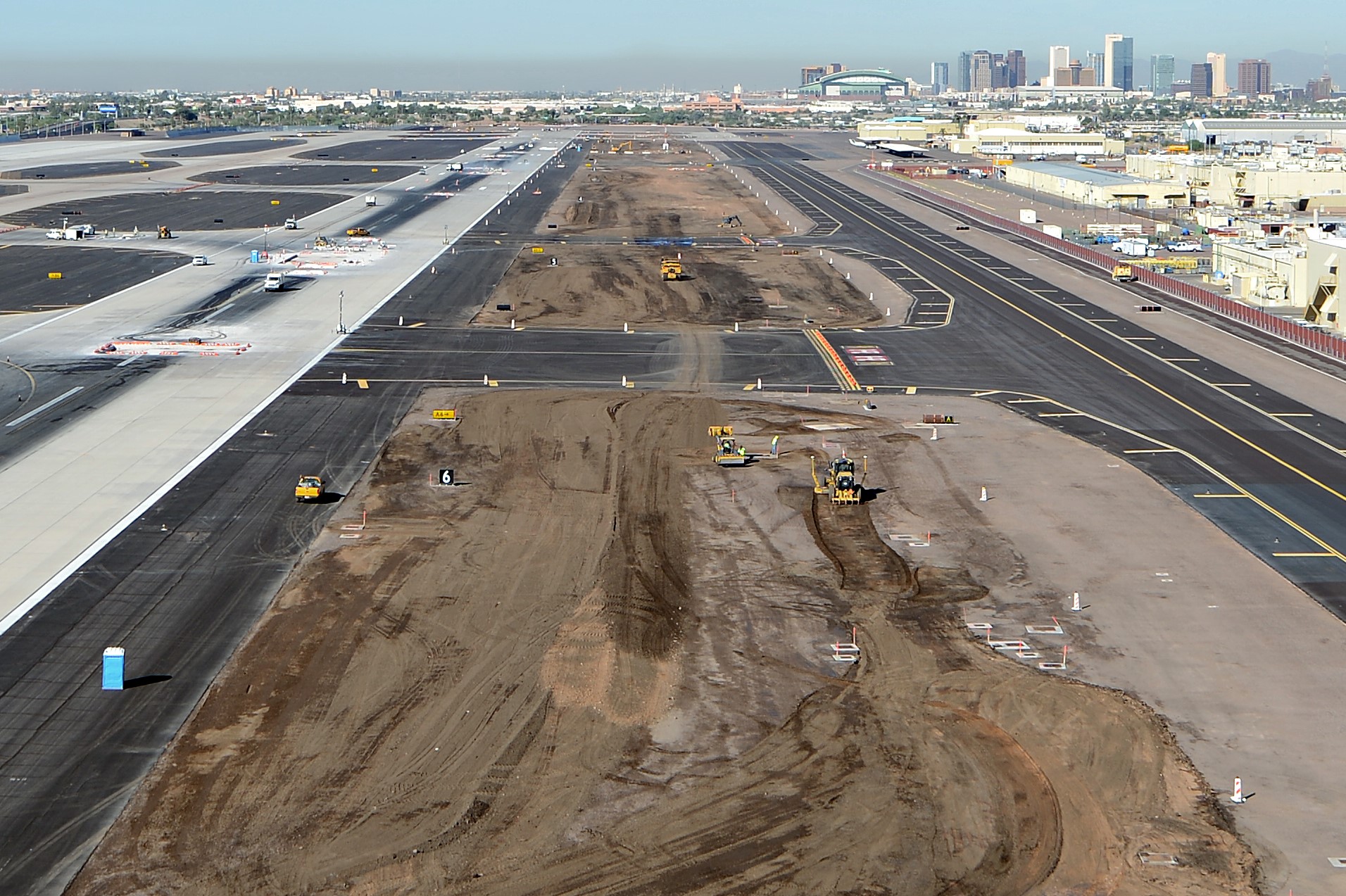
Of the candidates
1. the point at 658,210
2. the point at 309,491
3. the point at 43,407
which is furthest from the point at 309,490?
the point at 658,210

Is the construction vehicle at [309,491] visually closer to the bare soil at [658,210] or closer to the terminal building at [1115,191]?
the bare soil at [658,210]

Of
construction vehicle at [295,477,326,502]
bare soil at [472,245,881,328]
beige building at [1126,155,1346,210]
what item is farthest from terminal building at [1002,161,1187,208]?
construction vehicle at [295,477,326,502]

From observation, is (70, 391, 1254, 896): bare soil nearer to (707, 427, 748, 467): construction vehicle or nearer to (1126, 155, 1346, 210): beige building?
(707, 427, 748, 467): construction vehicle

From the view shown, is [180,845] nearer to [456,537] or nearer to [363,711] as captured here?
[363,711]

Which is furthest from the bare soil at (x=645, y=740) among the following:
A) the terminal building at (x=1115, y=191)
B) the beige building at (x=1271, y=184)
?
the terminal building at (x=1115, y=191)

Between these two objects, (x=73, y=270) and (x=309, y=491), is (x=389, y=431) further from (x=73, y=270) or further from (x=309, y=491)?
(x=73, y=270)

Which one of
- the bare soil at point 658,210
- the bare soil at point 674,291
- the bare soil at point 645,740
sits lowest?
the bare soil at point 645,740

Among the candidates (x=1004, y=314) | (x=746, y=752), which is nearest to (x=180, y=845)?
(x=746, y=752)
